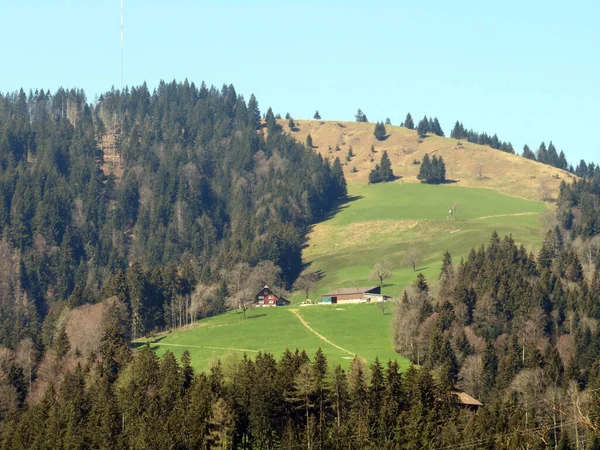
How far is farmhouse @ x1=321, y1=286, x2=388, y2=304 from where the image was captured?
6161 inches

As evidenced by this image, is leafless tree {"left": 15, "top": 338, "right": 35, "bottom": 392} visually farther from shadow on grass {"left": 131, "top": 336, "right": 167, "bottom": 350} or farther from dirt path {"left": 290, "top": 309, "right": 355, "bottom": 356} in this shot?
dirt path {"left": 290, "top": 309, "right": 355, "bottom": 356}

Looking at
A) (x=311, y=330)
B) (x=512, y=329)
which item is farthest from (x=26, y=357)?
(x=512, y=329)

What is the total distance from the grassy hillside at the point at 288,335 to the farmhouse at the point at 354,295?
717 centimetres

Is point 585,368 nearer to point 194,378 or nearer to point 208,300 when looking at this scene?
A: point 194,378

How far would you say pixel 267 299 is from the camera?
164 metres

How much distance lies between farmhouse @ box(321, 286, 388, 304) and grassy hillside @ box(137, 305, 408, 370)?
7.17 m

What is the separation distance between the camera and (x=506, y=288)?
13625 centimetres

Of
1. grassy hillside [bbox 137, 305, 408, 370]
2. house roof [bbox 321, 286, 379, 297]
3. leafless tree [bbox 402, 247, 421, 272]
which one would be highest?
leafless tree [bbox 402, 247, 421, 272]

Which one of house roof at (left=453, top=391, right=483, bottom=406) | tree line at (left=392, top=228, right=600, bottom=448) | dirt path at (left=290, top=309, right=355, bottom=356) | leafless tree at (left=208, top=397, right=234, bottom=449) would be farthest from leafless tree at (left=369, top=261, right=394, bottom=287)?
leafless tree at (left=208, top=397, right=234, bottom=449)

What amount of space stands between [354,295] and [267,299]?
14.2 metres

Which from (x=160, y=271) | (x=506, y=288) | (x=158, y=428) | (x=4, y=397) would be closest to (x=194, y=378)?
(x=158, y=428)

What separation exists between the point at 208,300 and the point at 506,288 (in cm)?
4481

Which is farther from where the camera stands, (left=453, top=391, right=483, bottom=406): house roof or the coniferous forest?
(left=453, top=391, right=483, bottom=406): house roof

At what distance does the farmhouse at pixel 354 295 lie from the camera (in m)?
156
